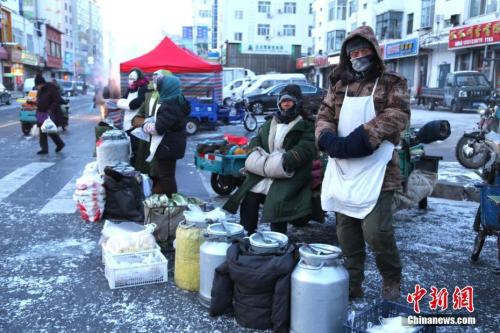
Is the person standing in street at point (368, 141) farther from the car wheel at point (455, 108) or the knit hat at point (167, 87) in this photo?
the car wheel at point (455, 108)

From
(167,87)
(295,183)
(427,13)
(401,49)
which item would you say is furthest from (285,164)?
(401,49)

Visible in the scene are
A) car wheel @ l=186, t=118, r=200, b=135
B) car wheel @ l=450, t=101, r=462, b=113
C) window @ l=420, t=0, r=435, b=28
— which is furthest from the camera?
window @ l=420, t=0, r=435, b=28

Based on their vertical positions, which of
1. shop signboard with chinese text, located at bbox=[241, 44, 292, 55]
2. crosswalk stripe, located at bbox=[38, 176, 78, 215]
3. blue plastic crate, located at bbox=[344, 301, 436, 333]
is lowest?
crosswalk stripe, located at bbox=[38, 176, 78, 215]

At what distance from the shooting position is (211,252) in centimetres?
353

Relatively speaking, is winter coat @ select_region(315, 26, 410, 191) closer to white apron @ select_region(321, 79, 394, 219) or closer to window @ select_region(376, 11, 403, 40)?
white apron @ select_region(321, 79, 394, 219)

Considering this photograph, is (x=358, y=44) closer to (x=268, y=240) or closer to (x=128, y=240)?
(x=268, y=240)

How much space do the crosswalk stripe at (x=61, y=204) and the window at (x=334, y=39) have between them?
149 ft

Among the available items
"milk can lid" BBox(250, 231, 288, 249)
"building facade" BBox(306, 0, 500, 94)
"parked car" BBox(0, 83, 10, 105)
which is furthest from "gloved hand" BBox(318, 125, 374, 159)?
"parked car" BBox(0, 83, 10, 105)

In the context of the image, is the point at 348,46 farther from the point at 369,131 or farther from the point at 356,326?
the point at 356,326

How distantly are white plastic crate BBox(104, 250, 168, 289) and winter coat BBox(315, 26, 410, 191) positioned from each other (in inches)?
68.2

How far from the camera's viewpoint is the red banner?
2535cm

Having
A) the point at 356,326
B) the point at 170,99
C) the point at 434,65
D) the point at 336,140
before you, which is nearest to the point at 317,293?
the point at 356,326

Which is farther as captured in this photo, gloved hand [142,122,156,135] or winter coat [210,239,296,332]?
gloved hand [142,122,156,135]

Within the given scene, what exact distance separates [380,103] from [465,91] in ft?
71.8
